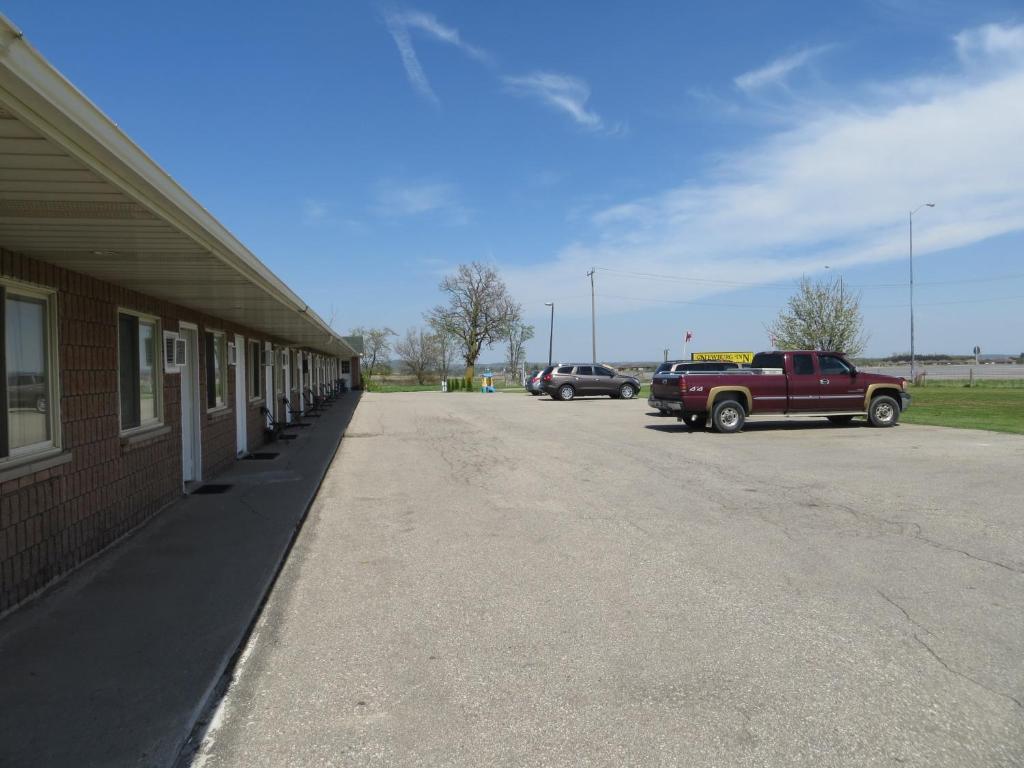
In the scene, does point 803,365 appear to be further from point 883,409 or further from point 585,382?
point 585,382

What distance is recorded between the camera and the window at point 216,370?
439 inches

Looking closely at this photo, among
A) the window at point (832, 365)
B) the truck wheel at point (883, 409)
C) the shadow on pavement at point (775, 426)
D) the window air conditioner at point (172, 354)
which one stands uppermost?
the window air conditioner at point (172, 354)

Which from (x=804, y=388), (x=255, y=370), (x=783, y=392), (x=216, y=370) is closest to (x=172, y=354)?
(x=216, y=370)

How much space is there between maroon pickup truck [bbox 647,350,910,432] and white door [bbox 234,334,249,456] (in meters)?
9.44

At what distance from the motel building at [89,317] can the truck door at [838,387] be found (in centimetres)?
1314

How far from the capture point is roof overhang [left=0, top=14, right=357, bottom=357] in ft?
8.85

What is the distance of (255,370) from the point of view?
51.5 ft

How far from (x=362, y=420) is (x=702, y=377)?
1127 centimetres

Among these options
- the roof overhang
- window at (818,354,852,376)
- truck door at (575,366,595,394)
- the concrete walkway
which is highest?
the roof overhang

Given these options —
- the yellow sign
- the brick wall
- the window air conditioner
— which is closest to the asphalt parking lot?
the brick wall

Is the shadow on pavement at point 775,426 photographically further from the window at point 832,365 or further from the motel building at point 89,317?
the motel building at point 89,317

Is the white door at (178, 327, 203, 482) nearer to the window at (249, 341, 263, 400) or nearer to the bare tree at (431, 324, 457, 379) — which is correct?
the window at (249, 341, 263, 400)

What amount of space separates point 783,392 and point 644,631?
1406 centimetres

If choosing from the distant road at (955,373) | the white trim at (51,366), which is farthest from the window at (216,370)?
the distant road at (955,373)
